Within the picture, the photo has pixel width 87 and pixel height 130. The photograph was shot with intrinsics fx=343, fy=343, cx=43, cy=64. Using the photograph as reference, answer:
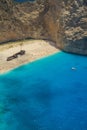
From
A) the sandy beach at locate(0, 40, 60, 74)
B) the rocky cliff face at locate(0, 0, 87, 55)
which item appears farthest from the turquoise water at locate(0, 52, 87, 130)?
the rocky cliff face at locate(0, 0, 87, 55)

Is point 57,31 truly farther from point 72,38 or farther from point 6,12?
point 6,12

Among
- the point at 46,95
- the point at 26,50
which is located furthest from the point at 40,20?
the point at 46,95

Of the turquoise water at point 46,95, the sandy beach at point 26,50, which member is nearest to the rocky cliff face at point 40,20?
the sandy beach at point 26,50

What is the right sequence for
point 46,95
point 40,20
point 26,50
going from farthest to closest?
point 40,20 < point 26,50 < point 46,95

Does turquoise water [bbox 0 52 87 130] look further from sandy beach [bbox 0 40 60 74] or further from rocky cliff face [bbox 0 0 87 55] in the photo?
rocky cliff face [bbox 0 0 87 55]

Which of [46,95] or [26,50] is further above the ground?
[26,50]

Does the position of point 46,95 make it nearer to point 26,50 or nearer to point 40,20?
point 26,50

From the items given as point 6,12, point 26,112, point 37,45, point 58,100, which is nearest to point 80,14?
point 37,45
